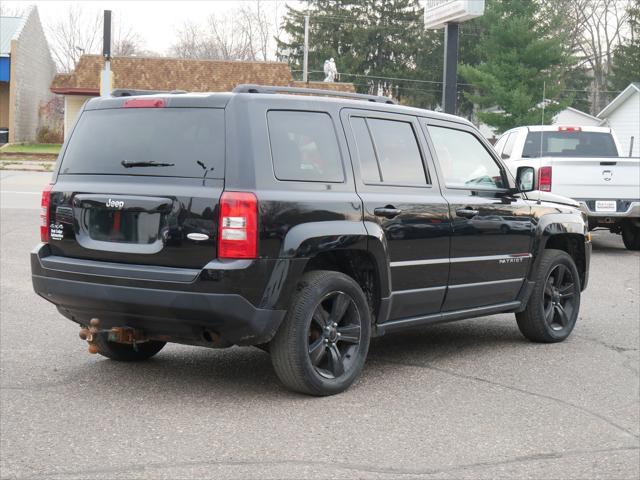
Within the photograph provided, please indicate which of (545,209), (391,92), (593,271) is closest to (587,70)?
(391,92)

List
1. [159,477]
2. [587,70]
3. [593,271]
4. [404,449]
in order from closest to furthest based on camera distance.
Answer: [159,477]
[404,449]
[593,271]
[587,70]

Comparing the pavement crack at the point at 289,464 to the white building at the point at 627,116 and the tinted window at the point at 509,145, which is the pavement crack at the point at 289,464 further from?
the white building at the point at 627,116

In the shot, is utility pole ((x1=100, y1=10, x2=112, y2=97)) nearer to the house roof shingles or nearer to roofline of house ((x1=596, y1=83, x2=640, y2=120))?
the house roof shingles

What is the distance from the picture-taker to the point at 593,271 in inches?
524

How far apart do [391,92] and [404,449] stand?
65.7 metres

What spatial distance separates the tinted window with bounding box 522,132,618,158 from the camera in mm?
16094

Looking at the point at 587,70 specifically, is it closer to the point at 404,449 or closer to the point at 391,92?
the point at 391,92

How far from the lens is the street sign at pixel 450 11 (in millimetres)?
20375

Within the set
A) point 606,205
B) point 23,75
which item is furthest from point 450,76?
point 23,75

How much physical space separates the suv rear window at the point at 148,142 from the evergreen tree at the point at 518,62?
48.6m

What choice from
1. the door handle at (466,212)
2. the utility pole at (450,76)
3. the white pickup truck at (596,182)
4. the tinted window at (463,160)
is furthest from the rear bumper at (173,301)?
the utility pole at (450,76)

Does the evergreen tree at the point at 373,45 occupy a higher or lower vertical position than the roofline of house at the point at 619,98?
higher

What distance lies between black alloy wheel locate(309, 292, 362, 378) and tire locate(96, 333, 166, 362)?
149 cm

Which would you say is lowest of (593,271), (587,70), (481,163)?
(593,271)
